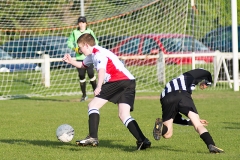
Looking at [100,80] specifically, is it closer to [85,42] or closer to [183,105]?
[85,42]

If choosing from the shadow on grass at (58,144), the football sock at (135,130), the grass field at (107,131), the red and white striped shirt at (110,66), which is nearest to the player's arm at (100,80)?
the red and white striped shirt at (110,66)

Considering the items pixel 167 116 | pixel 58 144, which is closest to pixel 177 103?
pixel 167 116

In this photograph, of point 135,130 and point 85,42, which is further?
point 85,42

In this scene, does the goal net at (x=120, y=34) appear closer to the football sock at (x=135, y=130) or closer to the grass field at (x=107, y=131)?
the grass field at (x=107, y=131)

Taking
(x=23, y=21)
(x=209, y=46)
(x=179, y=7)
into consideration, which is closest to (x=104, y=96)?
(x=23, y=21)

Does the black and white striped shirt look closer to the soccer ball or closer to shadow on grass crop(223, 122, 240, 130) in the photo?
the soccer ball

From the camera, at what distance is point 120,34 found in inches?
776

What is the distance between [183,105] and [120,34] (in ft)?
40.5

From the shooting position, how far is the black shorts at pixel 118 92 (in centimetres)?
803

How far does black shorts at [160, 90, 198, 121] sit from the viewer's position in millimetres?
7496

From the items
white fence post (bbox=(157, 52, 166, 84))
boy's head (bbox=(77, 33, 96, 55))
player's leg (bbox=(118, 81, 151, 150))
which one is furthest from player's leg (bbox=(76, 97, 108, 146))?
white fence post (bbox=(157, 52, 166, 84))

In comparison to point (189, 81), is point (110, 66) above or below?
above

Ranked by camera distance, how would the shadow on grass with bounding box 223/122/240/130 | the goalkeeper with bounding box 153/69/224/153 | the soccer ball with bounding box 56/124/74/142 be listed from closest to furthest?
the goalkeeper with bounding box 153/69/224/153, the soccer ball with bounding box 56/124/74/142, the shadow on grass with bounding box 223/122/240/130

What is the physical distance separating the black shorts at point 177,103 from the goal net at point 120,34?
9.12m
